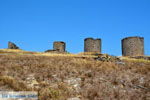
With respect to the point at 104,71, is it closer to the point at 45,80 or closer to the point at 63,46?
the point at 45,80

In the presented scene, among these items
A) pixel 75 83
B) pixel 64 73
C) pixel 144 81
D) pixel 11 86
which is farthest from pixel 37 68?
pixel 144 81

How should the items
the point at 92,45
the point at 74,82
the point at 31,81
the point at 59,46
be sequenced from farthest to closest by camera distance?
the point at 59,46 → the point at 92,45 → the point at 74,82 → the point at 31,81

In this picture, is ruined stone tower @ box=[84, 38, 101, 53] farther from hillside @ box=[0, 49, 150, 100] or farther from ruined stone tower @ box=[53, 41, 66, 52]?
hillside @ box=[0, 49, 150, 100]

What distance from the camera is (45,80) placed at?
17062mm

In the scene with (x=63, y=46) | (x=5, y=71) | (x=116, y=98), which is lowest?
(x=116, y=98)

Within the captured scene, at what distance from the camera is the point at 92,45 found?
185 ft

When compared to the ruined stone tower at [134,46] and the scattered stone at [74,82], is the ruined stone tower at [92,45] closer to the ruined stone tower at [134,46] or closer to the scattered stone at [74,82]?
the ruined stone tower at [134,46]

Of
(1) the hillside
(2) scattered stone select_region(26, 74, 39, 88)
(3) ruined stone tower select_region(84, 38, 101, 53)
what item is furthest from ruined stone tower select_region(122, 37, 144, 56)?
(2) scattered stone select_region(26, 74, 39, 88)

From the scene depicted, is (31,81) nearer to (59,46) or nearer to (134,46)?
(134,46)

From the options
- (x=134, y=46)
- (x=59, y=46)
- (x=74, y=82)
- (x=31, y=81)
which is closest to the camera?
(x=31, y=81)

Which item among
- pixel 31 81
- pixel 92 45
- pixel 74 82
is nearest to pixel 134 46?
pixel 92 45

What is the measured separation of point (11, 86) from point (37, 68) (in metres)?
6.26

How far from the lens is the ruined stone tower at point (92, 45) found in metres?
56.1

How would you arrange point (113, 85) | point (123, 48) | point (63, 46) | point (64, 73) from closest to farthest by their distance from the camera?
point (113, 85) < point (64, 73) < point (123, 48) < point (63, 46)
